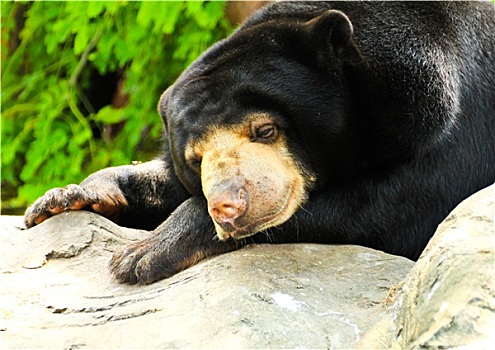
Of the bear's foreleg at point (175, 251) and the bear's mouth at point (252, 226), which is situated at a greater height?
the bear's mouth at point (252, 226)

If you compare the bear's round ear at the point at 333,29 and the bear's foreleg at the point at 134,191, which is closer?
the bear's round ear at the point at 333,29

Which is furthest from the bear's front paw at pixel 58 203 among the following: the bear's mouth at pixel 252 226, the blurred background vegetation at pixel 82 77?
the blurred background vegetation at pixel 82 77

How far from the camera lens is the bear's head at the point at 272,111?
3.98 m

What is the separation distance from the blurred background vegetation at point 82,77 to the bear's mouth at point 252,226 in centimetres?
329

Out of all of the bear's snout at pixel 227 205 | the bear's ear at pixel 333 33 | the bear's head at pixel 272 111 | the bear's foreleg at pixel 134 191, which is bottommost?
the bear's foreleg at pixel 134 191

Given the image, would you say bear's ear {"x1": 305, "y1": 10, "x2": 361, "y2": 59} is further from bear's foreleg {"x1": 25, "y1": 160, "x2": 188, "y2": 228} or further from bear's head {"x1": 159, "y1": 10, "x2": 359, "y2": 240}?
bear's foreleg {"x1": 25, "y1": 160, "x2": 188, "y2": 228}

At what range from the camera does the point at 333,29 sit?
416 cm

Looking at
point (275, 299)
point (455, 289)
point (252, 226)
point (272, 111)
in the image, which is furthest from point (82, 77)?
point (455, 289)

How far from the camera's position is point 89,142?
823 cm

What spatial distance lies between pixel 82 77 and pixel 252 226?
5411mm

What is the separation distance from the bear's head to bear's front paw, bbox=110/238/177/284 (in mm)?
337

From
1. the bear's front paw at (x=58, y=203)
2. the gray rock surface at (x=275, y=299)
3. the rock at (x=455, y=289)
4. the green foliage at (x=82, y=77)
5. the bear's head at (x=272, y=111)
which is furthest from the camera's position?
the green foliage at (x=82, y=77)

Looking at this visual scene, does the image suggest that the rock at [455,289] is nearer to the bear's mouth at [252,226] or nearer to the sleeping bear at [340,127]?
the bear's mouth at [252,226]

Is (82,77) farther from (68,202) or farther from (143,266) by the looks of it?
(143,266)
